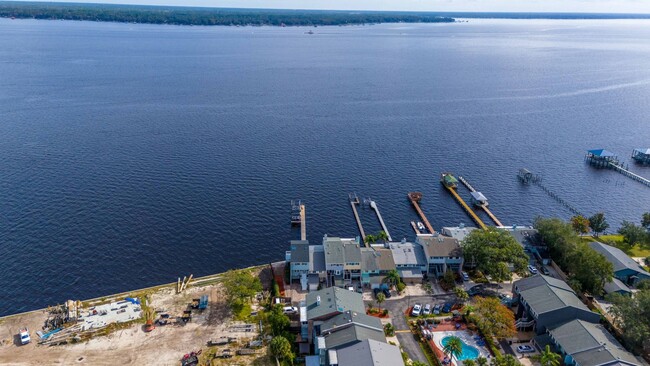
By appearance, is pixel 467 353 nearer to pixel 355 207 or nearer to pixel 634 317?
pixel 634 317

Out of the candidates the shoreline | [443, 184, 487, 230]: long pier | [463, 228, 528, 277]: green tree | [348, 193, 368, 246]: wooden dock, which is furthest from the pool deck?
[443, 184, 487, 230]: long pier

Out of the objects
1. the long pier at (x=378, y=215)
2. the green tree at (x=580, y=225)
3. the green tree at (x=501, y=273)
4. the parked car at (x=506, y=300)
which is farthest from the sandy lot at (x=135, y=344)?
the green tree at (x=580, y=225)

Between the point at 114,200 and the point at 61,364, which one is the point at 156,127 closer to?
the point at 114,200

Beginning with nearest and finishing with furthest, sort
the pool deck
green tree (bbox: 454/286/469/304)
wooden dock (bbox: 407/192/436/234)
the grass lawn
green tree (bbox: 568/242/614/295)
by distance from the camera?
the pool deck → green tree (bbox: 454/286/469/304) → green tree (bbox: 568/242/614/295) → the grass lawn → wooden dock (bbox: 407/192/436/234)

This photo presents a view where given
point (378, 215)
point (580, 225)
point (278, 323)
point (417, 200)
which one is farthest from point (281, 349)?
point (580, 225)

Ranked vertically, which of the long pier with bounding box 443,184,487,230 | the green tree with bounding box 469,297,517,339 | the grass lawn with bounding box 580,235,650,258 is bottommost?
the green tree with bounding box 469,297,517,339

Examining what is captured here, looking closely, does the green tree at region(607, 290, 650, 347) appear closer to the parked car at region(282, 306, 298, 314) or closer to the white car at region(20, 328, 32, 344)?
the parked car at region(282, 306, 298, 314)
